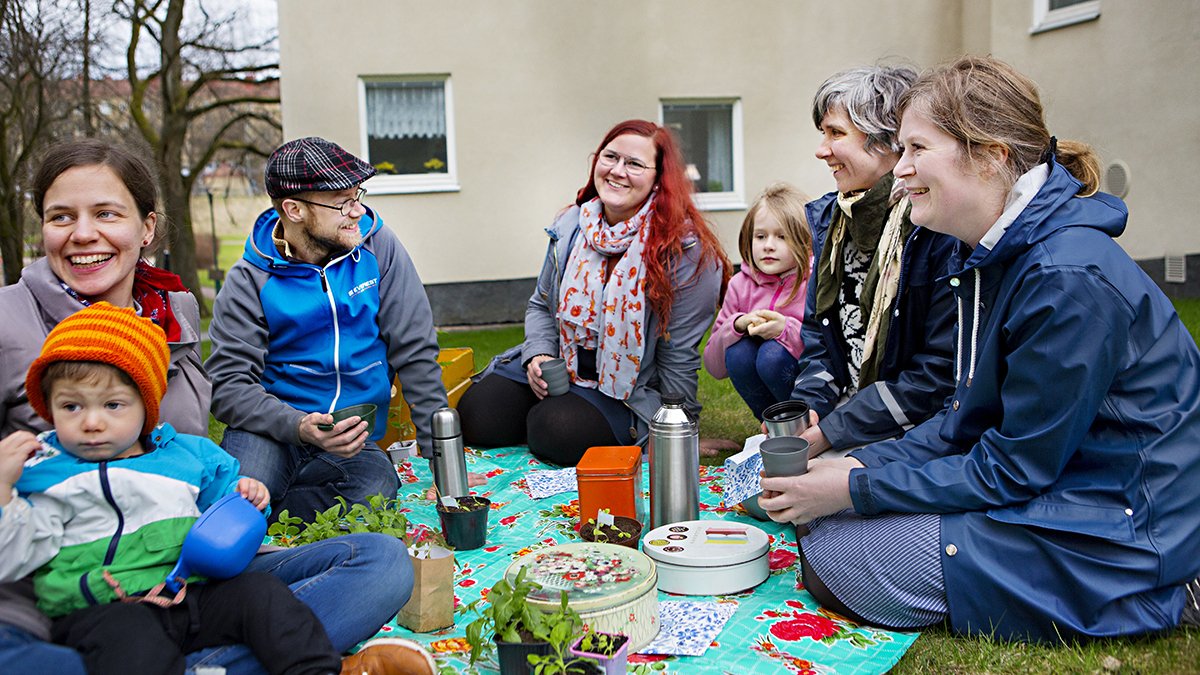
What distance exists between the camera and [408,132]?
10.5 metres

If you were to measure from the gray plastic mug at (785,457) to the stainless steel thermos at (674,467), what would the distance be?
0.61m

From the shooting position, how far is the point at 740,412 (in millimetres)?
5480

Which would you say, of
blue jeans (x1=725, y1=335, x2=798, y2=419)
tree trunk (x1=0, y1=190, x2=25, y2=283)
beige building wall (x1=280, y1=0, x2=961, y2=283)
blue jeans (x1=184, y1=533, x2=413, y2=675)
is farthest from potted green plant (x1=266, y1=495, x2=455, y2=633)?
tree trunk (x1=0, y1=190, x2=25, y2=283)

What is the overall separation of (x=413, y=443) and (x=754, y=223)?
1967 mm

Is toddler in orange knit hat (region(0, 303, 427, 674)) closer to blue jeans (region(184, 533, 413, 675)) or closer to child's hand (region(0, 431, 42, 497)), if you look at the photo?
child's hand (region(0, 431, 42, 497))

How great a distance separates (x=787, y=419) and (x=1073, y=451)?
3.48ft

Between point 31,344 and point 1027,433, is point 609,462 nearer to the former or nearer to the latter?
point 1027,433

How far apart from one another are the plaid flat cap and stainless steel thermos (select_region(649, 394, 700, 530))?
1.48 meters

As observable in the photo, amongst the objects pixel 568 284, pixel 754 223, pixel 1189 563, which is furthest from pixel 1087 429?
pixel 568 284

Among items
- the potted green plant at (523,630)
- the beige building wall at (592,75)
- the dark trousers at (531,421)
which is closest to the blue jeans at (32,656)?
the potted green plant at (523,630)

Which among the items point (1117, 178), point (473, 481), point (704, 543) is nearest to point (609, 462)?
point (704, 543)

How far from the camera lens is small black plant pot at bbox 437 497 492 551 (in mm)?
3281

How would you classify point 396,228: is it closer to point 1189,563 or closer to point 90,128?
point 90,128

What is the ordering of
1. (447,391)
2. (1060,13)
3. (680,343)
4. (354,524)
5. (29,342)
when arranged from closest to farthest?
(29,342) → (354,524) → (680,343) → (447,391) → (1060,13)
